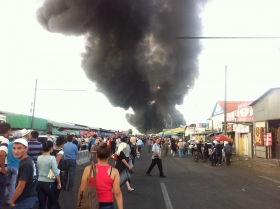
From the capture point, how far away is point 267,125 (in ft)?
63.0

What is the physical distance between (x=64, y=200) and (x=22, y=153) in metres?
3.33

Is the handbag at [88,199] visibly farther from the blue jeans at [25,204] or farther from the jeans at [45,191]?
the jeans at [45,191]

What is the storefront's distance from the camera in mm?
18156

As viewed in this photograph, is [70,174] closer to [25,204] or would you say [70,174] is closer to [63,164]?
[63,164]

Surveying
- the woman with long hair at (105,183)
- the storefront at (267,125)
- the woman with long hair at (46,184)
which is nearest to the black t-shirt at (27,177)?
the woman with long hair at (105,183)

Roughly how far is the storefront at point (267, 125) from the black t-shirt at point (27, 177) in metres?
17.1

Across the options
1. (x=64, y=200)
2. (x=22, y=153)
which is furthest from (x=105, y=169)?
(x=64, y=200)

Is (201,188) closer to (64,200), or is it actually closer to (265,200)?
(265,200)

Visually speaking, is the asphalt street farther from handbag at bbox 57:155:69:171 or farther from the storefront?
the storefront

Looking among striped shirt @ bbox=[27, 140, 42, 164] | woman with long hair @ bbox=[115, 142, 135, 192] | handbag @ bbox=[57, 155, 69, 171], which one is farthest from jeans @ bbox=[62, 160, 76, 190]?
striped shirt @ bbox=[27, 140, 42, 164]

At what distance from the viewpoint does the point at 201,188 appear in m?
7.87

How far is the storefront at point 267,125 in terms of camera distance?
18.2 metres

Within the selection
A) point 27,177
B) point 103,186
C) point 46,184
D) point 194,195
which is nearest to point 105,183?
point 103,186

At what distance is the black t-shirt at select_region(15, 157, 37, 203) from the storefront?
1708 centimetres
